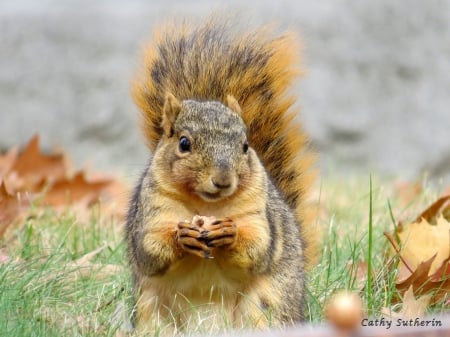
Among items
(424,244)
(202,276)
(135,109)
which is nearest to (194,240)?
(202,276)

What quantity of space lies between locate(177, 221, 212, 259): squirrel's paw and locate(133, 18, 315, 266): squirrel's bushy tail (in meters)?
0.53

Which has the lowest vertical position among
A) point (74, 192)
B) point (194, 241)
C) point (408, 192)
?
point (408, 192)

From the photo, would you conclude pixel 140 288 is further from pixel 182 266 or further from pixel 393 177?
pixel 393 177

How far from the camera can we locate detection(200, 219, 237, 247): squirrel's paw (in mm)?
2062

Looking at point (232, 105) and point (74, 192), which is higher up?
point (232, 105)

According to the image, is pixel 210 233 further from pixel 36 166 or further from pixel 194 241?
pixel 36 166

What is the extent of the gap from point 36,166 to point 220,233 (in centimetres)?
191

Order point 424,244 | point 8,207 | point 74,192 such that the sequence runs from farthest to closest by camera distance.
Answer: point 74,192 → point 8,207 → point 424,244

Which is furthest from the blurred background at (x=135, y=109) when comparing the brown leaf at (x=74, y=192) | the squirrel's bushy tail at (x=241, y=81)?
the squirrel's bushy tail at (x=241, y=81)

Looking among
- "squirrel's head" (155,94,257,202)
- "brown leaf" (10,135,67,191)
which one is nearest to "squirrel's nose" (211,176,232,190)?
"squirrel's head" (155,94,257,202)

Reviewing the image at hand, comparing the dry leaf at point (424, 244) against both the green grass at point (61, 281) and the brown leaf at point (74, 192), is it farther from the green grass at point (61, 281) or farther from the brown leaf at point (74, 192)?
the brown leaf at point (74, 192)

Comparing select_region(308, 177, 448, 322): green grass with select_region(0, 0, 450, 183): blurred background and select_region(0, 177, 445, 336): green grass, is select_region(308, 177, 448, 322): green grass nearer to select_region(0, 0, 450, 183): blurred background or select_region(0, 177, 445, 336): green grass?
select_region(0, 177, 445, 336): green grass

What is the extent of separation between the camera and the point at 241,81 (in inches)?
102

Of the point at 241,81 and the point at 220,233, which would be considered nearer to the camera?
the point at 220,233
